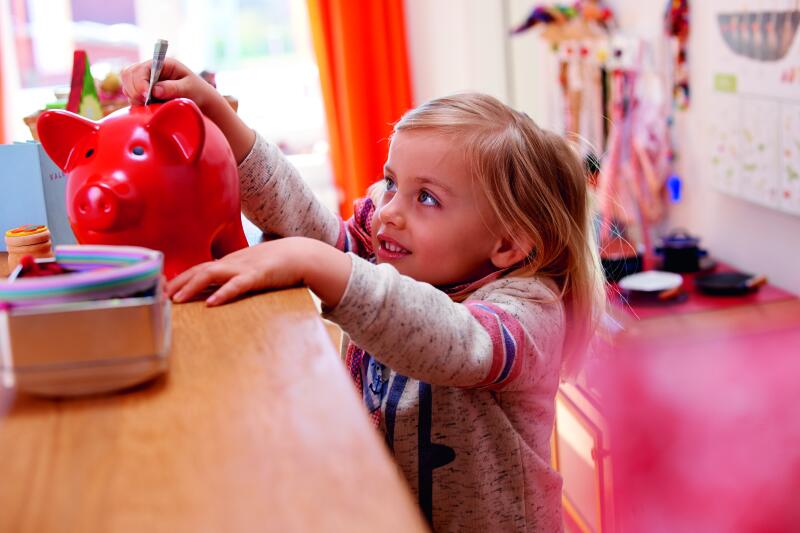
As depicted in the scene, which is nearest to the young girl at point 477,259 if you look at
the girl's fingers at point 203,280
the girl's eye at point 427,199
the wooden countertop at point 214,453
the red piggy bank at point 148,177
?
the girl's eye at point 427,199

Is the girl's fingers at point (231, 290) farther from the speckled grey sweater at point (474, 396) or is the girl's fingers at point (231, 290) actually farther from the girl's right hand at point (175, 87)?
the girl's right hand at point (175, 87)

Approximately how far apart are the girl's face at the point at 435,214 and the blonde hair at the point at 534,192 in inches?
0.6

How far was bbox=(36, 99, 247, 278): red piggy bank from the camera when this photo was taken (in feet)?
2.34

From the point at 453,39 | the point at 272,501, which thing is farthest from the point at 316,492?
the point at 453,39

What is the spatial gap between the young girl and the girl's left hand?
18cm

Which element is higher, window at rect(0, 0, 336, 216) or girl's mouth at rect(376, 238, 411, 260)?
window at rect(0, 0, 336, 216)

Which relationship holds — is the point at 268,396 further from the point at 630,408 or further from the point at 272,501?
the point at 630,408

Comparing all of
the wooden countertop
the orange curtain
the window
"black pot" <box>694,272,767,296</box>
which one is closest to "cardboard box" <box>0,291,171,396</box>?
the wooden countertop

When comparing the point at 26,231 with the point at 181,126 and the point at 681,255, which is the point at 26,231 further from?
the point at 681,255


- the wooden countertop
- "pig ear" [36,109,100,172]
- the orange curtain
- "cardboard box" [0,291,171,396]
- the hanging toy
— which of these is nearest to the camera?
the wooden countertop

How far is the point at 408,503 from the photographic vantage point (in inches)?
15.0

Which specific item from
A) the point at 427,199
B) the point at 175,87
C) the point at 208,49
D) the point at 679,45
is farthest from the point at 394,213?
the point at 208,49

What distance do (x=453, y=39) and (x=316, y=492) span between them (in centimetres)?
304

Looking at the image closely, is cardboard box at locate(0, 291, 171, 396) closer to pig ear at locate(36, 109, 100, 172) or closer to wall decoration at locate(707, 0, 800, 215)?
pig ear at locate(36, 109, 100, 172)
